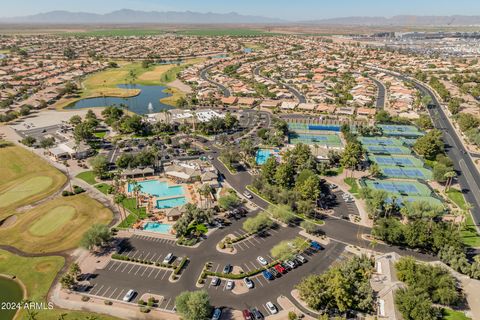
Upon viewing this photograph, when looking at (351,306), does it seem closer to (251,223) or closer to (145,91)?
(251,223)

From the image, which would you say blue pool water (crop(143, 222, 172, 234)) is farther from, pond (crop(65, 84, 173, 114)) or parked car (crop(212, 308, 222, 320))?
pond (crop(65, 84, 173, 114))

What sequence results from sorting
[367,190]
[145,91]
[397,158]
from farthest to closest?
[145,91]
[397,158]
[367,190]

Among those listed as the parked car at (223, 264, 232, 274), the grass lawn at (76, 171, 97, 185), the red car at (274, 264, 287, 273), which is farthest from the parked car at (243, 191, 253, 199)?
the grass lawn at (76, 171, 97, 185)

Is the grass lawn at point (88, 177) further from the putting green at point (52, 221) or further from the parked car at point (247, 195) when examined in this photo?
the parked car at point (247, 195)

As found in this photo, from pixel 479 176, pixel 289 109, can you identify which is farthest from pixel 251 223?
pixel 289 109

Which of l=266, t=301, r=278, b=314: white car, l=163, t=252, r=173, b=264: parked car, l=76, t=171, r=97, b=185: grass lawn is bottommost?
l=266, t=301, r=278, b=314: white car
